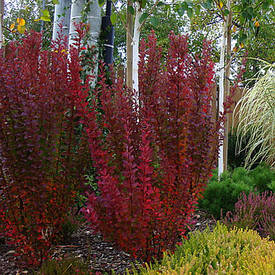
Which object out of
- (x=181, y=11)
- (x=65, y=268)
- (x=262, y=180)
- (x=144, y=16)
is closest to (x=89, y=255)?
(x=65, y=268)

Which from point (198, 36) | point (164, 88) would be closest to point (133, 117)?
point (164, 88)

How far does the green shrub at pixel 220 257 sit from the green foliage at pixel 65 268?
1.05ft

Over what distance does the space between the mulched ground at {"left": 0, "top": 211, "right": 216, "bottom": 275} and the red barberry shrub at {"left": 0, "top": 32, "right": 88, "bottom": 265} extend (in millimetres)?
234

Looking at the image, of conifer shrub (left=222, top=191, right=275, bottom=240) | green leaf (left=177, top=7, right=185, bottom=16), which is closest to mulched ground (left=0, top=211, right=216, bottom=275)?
conifer shrub (left=222, top=191, right=275, bottom=240)

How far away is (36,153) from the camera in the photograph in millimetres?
1926

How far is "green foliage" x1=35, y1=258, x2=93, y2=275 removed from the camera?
6.25 ft

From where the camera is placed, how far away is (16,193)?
6.70 ft

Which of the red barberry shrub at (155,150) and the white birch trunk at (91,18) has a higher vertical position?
the white birch trunk at (91,18)

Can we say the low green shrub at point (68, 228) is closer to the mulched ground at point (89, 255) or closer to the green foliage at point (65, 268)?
the mulched ground at point (89, 255)

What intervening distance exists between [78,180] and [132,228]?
1.64 feet

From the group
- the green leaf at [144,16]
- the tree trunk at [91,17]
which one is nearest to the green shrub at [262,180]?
the green leaf at [144,16]

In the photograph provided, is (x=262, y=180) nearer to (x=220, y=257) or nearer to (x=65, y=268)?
(x=220, y=257)

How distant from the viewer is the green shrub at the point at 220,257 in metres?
1.70

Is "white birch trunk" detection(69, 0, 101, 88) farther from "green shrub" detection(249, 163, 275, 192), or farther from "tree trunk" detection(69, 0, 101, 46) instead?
"green shrub" detection(249, 163, 275, 192)
